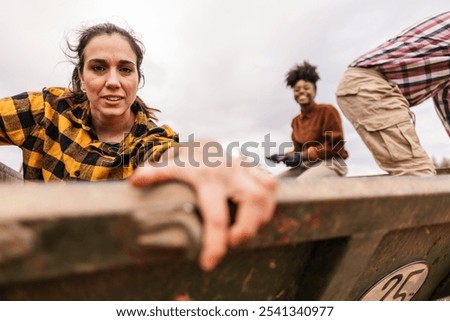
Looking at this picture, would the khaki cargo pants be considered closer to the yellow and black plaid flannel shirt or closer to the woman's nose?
the yellow and black plaid flannel shirt

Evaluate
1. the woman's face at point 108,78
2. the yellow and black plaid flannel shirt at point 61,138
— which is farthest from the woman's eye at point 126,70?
the yellow and black plaid flannel shirt at point 61,138

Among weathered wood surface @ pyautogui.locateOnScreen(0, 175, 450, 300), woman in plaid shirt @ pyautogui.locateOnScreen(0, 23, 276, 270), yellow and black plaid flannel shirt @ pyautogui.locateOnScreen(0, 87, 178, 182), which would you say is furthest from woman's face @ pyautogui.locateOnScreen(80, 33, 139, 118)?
weathered wood surface @ pyautogui.locateOnScreen(0, 175, 450, 300)

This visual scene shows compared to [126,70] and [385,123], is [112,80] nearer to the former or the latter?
[126,70]

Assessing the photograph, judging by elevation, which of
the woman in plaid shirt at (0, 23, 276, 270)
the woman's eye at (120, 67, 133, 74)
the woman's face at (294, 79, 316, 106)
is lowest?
the woman's face at (294, 79, 316, 106)

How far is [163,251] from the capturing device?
39 cm

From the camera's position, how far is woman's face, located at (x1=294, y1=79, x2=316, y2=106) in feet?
11.7

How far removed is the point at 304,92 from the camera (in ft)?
11.8

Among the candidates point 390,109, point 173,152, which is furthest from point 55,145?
point 390,109

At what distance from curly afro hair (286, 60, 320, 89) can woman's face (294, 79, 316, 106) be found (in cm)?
6

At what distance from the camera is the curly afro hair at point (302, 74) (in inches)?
144

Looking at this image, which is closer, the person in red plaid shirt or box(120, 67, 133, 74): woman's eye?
box(120, 67, 133, 74): woman's eye

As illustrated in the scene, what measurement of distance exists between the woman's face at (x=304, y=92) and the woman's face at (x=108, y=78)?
7.64ft

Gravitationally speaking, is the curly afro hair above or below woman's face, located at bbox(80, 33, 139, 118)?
below

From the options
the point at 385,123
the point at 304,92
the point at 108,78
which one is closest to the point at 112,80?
the point at 108,78
